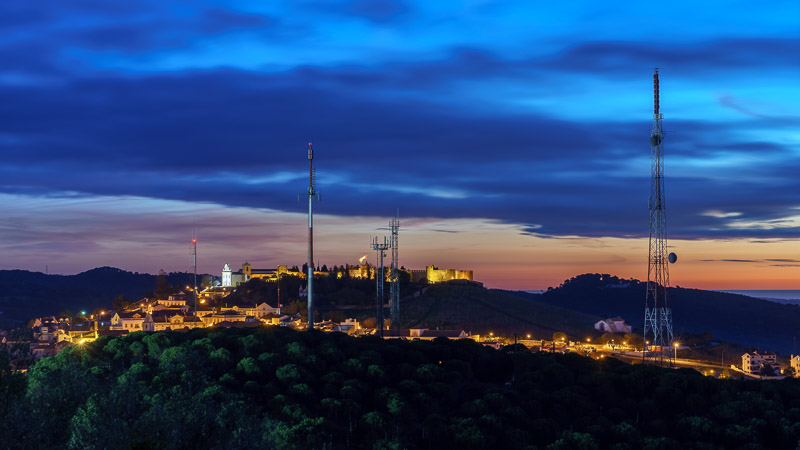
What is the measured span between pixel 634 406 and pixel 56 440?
39303mm

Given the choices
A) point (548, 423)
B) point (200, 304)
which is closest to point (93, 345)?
point (548, 423)

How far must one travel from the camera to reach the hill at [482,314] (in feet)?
462

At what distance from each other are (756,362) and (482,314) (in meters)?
58.6

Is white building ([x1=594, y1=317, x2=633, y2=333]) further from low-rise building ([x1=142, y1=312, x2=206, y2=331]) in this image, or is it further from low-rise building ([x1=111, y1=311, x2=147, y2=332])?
low-rise building ([x1=111, y1=311, x2=147, y2=332])

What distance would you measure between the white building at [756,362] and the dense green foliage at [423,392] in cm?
4378

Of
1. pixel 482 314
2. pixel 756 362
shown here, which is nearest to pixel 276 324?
pixel 482 314

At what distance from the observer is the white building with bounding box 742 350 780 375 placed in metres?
102

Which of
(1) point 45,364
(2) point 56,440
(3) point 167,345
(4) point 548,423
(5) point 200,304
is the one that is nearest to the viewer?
(2) point 56,440

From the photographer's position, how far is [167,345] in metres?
62.5

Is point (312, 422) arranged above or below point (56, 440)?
below

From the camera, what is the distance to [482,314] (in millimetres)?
152750

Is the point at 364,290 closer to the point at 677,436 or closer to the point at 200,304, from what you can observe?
the point at 200,304

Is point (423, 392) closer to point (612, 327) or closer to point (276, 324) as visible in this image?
point (276, 324)

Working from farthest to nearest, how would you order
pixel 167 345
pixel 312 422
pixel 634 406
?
pixel 167 345, pixel 634 406, pixel 312 422
